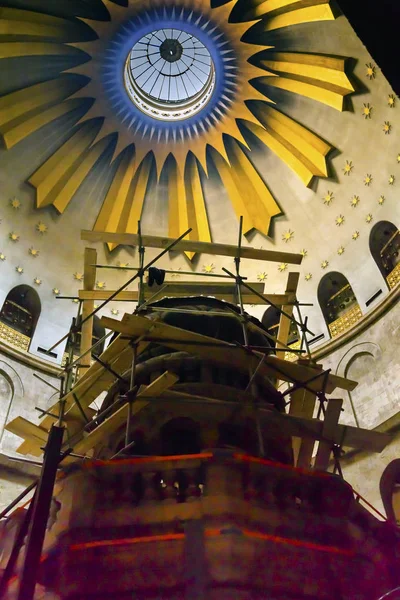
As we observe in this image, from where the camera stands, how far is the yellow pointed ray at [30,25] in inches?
510

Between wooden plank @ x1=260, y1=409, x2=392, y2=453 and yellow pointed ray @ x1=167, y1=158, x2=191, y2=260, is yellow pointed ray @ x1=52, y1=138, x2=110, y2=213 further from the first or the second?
wooden plank @ x1=260, y1=409, x2=392, y2=453

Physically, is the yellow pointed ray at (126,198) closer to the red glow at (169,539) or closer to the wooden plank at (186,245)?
the wooden plank at (186,245)

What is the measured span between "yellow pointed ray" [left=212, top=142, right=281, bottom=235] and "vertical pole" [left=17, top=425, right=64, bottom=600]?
13330mm

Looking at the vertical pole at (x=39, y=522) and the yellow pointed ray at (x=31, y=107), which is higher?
the yellow pointed ray at (x=31, y=107)

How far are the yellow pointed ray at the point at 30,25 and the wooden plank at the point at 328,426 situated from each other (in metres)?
11.9

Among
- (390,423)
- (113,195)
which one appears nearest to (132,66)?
(113,195)

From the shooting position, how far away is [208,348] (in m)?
7.21

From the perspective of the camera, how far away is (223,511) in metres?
4.75

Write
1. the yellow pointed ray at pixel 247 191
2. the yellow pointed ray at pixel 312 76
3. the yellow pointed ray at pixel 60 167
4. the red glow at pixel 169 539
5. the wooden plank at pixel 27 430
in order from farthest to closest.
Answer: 1. the yellow pointed ray at pixel 247 191
2. the yellow pointed ray at pixel 60 167
3. the yellow pointed ray at pixel 312 76
4. the wooden plank at pixel 27 430
5. the red glow at pixel 169 539

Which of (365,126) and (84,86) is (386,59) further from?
(84,86)

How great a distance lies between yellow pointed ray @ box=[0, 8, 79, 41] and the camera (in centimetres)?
1295

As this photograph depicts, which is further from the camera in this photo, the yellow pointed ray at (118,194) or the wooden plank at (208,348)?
the yellow pointed ray at (118,194)

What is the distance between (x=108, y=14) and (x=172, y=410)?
40.3 feet

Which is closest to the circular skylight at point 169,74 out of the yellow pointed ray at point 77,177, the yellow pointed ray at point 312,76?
the yellow pointed ray at point 77,177
